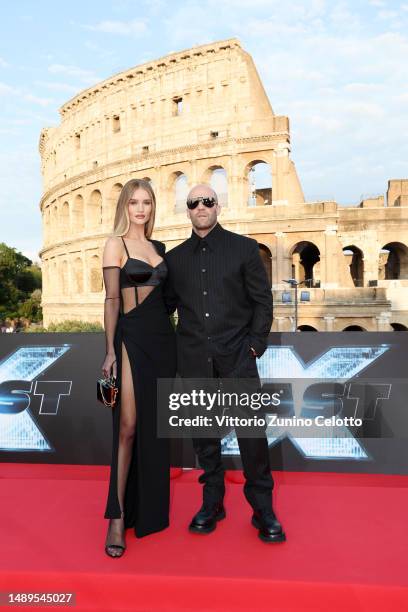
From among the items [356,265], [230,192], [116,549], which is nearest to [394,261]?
[356,265]

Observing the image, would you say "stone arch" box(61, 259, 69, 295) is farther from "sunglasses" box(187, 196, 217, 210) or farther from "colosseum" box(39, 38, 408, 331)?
"sunglasses" box(187, 196, 217, 210)

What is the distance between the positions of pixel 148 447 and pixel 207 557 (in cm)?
79

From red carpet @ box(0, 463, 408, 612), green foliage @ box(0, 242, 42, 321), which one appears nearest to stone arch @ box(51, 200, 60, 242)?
green foliage @ box(0, 242, 42, 321)

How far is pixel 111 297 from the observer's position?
3152 millimetres

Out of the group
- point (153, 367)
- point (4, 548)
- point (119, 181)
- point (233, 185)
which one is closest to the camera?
point (4, 548)

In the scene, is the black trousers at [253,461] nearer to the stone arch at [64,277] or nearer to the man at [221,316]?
the man at [221,316]

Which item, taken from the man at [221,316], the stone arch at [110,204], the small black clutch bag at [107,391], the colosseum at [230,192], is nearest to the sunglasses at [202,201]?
the man at [221,316]

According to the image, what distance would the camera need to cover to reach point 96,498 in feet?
12.7

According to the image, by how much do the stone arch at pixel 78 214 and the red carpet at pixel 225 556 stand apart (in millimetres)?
32164

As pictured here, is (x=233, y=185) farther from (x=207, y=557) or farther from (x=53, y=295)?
(x=207, y=557)

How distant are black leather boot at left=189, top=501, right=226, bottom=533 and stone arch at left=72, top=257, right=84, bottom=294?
31.6 meters

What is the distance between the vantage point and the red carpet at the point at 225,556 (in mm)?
2633

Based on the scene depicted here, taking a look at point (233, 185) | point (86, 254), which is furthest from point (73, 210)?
point (233, 185)

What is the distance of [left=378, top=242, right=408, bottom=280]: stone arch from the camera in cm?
2814
